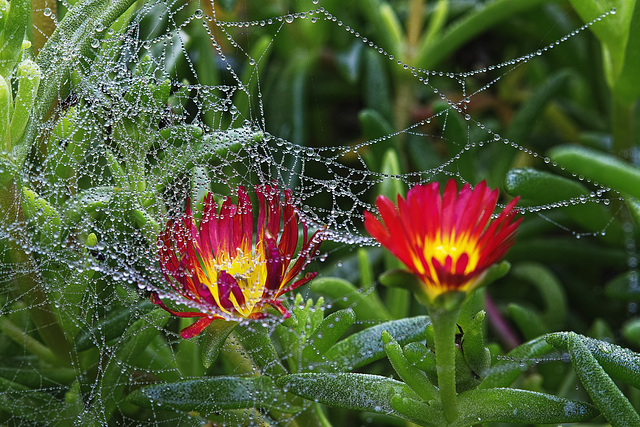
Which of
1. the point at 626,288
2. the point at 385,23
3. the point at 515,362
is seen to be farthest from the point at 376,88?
the point at 515,362

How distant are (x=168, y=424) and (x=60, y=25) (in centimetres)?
46

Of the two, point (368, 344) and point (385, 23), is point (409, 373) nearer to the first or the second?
point (368, 344)

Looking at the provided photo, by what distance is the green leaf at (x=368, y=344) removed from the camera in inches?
28.2

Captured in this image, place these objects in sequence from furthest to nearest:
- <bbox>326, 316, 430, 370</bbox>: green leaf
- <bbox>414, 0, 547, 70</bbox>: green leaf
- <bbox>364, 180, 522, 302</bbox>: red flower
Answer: <bbox>414, 0, 547, 70</bbox>: green leaf < <bbox>326, 316, 430, 370</bbox>: green leaf < <bbox>364, 180, 522, 302</bbox>: red flower

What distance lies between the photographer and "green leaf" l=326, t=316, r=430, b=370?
715mm

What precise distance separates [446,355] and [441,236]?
11 cm

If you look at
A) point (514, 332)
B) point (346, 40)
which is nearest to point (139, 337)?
point (514, 332)

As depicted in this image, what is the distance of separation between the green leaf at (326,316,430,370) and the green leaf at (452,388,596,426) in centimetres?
11

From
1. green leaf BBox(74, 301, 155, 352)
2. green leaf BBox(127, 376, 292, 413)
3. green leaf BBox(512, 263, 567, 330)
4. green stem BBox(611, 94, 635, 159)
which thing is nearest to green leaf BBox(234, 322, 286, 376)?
green leaf BBox(127, 376, 292, 413)

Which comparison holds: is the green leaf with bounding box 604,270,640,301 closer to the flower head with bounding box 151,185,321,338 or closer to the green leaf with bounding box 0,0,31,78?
the flower head with bounding box 151,185,321,338

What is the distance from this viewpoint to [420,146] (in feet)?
3.87

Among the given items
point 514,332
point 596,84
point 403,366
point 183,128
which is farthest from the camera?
point 596,84

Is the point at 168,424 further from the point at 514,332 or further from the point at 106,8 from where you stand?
the point at 514,332

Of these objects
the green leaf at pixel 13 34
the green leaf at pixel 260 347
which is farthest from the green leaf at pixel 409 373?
the green leaf at pixel 13 34
